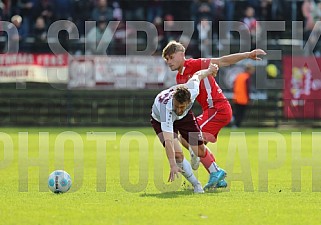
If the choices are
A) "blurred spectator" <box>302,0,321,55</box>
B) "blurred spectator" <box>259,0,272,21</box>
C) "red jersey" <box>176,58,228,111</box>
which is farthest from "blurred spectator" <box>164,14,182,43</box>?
"red jersey" <box>176,58,228,111</box>

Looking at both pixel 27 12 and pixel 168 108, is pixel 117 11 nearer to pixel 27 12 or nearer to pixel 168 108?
pixel 27 12

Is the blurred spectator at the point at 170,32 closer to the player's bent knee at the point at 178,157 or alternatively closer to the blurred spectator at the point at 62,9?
the blurred spectator at the point at 62,9

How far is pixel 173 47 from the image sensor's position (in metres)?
12.2

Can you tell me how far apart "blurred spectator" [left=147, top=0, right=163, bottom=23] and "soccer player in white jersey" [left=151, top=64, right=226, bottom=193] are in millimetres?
15424

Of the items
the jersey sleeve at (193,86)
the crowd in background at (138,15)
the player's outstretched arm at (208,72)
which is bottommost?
the jersey sleeve at (193,86)

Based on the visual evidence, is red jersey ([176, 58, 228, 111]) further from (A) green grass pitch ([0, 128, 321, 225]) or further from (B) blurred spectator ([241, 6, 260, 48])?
(B) blurred spectator ([241, 6, 260, 48])

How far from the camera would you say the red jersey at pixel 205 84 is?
1279 cm

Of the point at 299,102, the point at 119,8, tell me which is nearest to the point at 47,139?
the point at 119,8

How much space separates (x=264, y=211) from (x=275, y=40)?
18553 millimetres

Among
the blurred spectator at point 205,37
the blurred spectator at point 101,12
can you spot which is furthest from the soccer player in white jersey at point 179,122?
the blurred spectator at point 101,12

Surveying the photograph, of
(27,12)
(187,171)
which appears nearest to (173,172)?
(187,171)

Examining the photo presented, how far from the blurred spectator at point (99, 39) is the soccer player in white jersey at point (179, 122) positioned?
1448 cm

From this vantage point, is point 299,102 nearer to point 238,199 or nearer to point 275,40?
point 275,40

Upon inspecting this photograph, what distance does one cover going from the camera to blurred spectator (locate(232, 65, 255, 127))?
27.0 m
